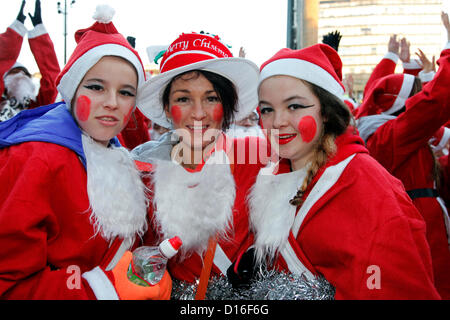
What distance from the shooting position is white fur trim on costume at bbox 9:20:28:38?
352cm

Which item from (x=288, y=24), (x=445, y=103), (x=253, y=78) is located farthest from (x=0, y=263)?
(x=288, y=24)

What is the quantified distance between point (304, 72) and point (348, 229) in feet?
2.78

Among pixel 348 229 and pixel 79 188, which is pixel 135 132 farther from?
pixel 348 229

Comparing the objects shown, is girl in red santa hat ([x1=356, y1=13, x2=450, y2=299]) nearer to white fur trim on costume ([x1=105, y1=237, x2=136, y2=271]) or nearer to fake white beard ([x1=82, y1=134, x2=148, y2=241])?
fake white beard ([x1=82, y1=134, x2=148, y2=241])

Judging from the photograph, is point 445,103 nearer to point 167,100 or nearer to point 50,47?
point 167,100

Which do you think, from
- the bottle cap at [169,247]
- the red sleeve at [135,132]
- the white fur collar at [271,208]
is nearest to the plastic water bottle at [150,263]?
the bottle cap at [169,247]

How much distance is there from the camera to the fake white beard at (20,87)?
13.7 ft

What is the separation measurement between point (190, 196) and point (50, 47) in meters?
3.00

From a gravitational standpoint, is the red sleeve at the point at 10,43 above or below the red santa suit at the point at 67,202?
above

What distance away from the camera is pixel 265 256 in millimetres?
1657

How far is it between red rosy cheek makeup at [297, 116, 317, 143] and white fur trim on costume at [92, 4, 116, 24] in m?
1.24

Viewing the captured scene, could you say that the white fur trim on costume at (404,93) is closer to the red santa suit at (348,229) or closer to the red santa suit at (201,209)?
the red santa suit at (348,229)

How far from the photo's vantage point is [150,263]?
5.33ft

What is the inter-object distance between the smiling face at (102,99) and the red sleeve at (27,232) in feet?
1.30
